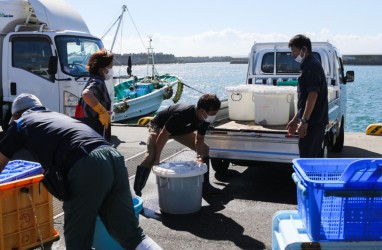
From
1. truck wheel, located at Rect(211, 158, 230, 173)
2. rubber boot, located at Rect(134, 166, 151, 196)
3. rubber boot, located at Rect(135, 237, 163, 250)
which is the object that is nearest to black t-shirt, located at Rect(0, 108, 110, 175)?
rubber boot, located at Rect(135, 237, 163, 250)

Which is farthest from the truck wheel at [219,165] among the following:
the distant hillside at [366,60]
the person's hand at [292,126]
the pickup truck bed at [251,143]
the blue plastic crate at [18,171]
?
the distant hillside at [366,60]

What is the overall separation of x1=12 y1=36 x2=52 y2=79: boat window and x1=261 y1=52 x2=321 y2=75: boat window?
14.6ft

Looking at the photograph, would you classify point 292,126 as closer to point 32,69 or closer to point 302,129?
point 302,129

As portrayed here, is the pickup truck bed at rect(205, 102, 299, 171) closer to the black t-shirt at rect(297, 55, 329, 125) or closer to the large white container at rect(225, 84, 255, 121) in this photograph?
the large white container at rect(225, 84, 255, 121)

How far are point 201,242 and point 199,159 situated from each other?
47.4 inches

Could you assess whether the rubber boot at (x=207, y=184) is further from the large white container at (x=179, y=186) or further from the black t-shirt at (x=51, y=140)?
the black t-shirt at (x=51, y=140)

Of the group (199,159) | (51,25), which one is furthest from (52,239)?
(51,25)

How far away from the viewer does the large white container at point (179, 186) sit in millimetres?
5047

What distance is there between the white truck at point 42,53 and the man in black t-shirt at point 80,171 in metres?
6.13

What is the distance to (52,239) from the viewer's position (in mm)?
4094

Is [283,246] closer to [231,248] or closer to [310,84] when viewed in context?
[231,248]

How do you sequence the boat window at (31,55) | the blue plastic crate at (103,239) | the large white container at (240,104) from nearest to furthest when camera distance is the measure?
the blue plastic crate at (103,239), the large white container at (240,104), the boat window at (31,55)

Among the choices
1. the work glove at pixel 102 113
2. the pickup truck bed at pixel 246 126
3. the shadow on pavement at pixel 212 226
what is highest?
the work glove at pixel 102 113

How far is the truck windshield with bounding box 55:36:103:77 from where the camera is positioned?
9242mm
